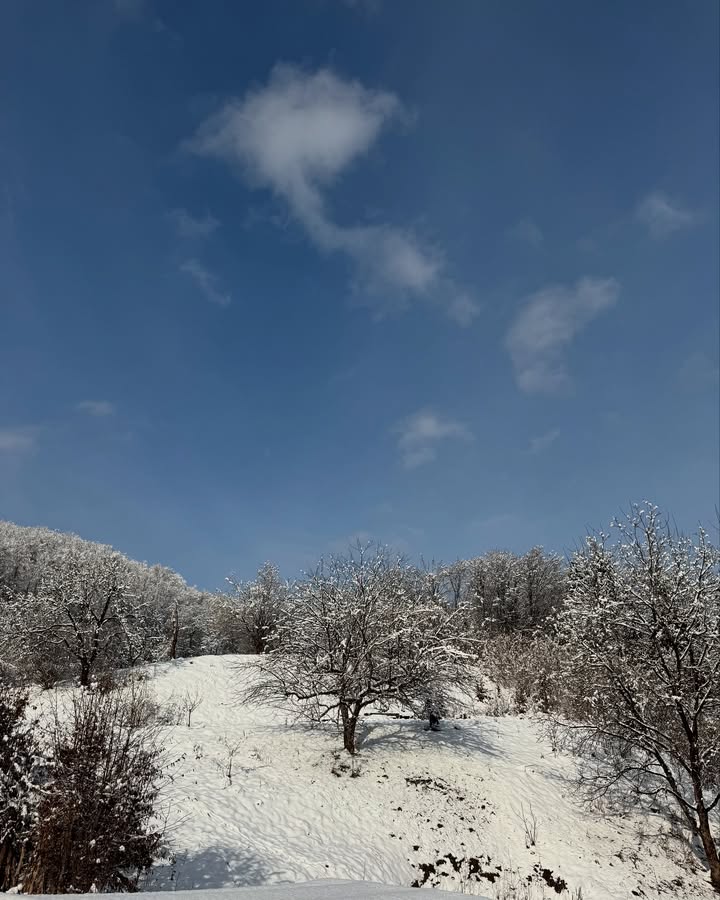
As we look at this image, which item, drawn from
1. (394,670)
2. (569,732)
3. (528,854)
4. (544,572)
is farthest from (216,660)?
(544,572)

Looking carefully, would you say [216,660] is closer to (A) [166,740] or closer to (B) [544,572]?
(A) [166,740]

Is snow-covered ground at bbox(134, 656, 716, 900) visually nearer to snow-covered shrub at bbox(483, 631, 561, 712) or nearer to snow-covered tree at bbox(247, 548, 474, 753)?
snow-covered tree at bbox(247, 548, 474, 753)

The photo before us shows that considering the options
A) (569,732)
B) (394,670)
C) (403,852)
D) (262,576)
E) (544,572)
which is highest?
(544,572)

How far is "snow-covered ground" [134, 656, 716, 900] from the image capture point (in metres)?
12.0

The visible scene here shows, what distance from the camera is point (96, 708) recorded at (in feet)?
29.1

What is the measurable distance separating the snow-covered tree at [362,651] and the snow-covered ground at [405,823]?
1786 mm

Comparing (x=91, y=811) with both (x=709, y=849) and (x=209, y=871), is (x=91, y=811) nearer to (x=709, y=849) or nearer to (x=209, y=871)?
(x=209, y=871)

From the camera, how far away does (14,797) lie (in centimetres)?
748

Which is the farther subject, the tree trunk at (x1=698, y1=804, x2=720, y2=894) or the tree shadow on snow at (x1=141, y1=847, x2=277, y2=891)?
the tree trunk at (x1=698, y1=804, x2=720, y2=894)

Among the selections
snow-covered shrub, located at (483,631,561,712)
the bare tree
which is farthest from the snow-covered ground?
the bare tree

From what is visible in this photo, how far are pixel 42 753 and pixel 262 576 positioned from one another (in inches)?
1511

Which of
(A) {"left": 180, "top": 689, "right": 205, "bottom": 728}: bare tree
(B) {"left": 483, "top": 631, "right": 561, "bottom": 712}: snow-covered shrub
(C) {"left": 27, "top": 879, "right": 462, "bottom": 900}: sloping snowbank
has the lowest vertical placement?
(A) {"left": 180, "top": 689, "right": 205, "bottom": 728}: bare tree

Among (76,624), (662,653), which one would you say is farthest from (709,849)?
(76,624)

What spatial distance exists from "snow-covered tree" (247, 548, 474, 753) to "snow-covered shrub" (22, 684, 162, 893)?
10.3 meters
